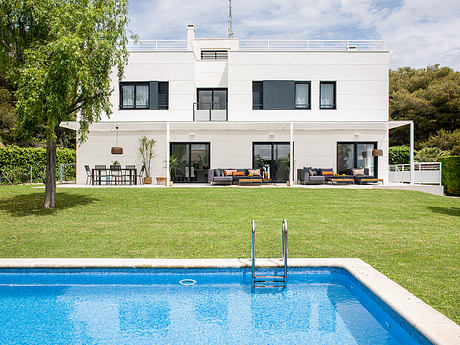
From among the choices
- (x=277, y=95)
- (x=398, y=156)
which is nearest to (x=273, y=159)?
(x=277, y=95)

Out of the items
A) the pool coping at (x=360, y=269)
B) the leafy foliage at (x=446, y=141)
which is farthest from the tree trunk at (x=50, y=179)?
the leafy foliage at (x=446, y=141)

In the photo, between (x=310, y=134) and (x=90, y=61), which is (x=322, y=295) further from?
(x=310, y=134)

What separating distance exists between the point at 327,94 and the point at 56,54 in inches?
537

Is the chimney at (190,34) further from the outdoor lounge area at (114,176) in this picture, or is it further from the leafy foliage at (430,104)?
the leafy foliage at (430,104)

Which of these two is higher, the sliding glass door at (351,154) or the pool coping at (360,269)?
the sliding glass door at (351,154)

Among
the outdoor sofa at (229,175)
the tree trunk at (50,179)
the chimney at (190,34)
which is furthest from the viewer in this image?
the chimney at (190,34)

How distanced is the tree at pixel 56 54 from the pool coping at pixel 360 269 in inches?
191

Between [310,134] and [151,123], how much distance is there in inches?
313

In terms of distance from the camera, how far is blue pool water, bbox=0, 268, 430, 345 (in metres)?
3.74

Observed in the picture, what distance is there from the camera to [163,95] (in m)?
18.3

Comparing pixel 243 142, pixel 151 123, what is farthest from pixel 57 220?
pixel 243 142

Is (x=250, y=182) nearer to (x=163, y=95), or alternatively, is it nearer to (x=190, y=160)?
(x=190, y=160)

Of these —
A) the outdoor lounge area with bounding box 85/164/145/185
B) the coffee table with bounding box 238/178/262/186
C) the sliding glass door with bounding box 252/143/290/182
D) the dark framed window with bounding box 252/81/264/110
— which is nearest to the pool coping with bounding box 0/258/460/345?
the coffee table with bounding box 238/178/262/186

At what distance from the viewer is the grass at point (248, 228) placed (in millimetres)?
5449
